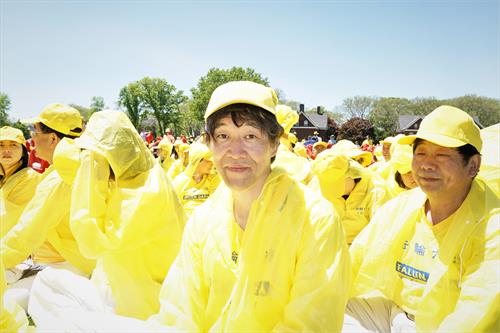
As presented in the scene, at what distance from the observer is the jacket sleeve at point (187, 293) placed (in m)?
1.89

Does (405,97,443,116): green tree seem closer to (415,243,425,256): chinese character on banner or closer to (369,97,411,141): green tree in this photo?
(369,97,411,141): green tree

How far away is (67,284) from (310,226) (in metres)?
2.50

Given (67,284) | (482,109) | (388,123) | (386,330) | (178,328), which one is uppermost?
(482,109)

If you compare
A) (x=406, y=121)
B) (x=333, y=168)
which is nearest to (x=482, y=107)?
(x=406, y=121)

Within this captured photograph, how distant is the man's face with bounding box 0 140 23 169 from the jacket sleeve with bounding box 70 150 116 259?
203 cm

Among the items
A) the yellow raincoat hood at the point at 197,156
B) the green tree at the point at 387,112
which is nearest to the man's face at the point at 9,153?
the yellow raincoat hood at the point at 197,156

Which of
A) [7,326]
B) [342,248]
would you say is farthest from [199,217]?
[7,326]

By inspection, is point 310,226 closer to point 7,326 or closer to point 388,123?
point 7,326

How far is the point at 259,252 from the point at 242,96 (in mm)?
772

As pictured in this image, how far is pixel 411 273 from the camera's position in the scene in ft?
8.19

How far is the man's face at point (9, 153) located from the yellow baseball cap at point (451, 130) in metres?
4.48

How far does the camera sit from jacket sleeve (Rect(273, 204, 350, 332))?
1563 millimetres

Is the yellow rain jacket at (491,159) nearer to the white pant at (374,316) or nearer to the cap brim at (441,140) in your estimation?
the cap brim at (441,140)

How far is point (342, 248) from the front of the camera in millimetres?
1661
